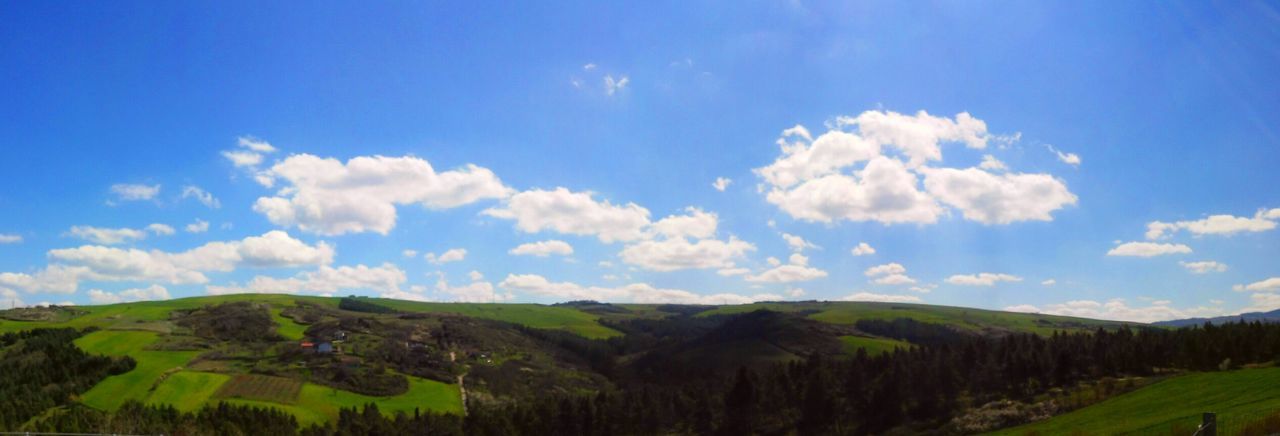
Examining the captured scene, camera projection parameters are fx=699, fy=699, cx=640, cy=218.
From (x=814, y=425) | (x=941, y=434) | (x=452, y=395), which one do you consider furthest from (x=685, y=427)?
(x=452, y=395)

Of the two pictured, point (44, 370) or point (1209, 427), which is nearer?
point (1209, 427)

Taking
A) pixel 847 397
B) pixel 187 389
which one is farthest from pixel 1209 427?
pixel 187 389

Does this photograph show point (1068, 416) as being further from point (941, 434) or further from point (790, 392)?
point (790, 392)

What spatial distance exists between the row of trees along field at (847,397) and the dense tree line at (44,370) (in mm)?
22018

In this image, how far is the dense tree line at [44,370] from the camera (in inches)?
5012

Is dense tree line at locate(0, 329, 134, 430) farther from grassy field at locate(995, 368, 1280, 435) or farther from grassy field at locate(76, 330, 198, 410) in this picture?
grassy field at locate(995, 368, 1280, 435)

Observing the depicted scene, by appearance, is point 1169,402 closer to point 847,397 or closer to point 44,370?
point 847,397

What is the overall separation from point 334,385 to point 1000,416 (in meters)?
141

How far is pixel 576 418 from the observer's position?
390 ft

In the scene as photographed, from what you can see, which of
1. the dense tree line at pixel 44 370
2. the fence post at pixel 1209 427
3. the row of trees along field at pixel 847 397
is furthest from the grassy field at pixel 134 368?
the fence post at pixel 1209 427

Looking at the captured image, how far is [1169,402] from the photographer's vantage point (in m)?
49.7

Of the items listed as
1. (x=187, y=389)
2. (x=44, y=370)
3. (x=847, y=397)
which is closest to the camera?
(x=847, y=397)

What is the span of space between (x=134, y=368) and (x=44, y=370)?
17869 mm

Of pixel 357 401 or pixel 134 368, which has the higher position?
pixel 134 368
